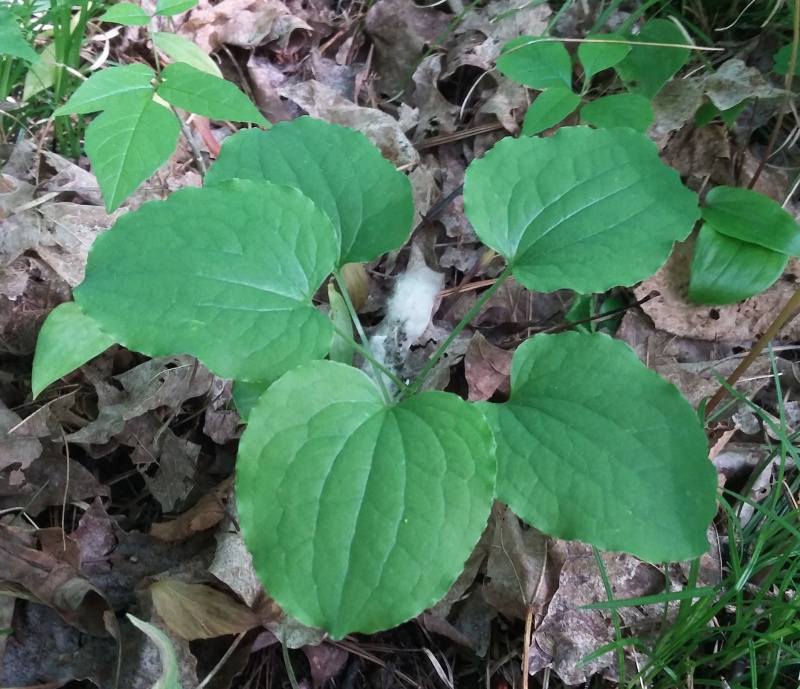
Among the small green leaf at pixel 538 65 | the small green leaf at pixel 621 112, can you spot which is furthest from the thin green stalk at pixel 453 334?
the small green leaf at pixel 538 65

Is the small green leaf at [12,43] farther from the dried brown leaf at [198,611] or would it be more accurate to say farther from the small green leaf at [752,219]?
the small green leaf at [752,219]

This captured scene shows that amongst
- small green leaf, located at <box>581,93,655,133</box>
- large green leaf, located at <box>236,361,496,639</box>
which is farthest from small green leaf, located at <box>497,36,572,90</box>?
large green leaf, located at <box>236,361,496,639</box>

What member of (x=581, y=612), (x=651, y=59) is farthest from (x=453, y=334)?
(x=651, y=59)

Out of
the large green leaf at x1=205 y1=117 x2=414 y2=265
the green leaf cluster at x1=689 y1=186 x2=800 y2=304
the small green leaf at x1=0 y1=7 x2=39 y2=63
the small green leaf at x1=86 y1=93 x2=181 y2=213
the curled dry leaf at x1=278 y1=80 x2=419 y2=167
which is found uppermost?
the small green leaf at x1=0 y1=7 x2=39 y2=63

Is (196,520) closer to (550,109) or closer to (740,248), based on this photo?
(550,109)

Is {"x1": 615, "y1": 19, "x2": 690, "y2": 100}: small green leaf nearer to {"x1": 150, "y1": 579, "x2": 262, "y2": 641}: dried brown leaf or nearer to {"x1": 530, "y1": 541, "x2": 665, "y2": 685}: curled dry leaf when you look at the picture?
{"x1": 530, "y1": 541, "x2": 665, "y2": 685}: curled dry leaf

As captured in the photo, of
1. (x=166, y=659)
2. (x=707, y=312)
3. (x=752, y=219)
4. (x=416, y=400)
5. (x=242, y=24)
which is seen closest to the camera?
(x=166, y=659)
